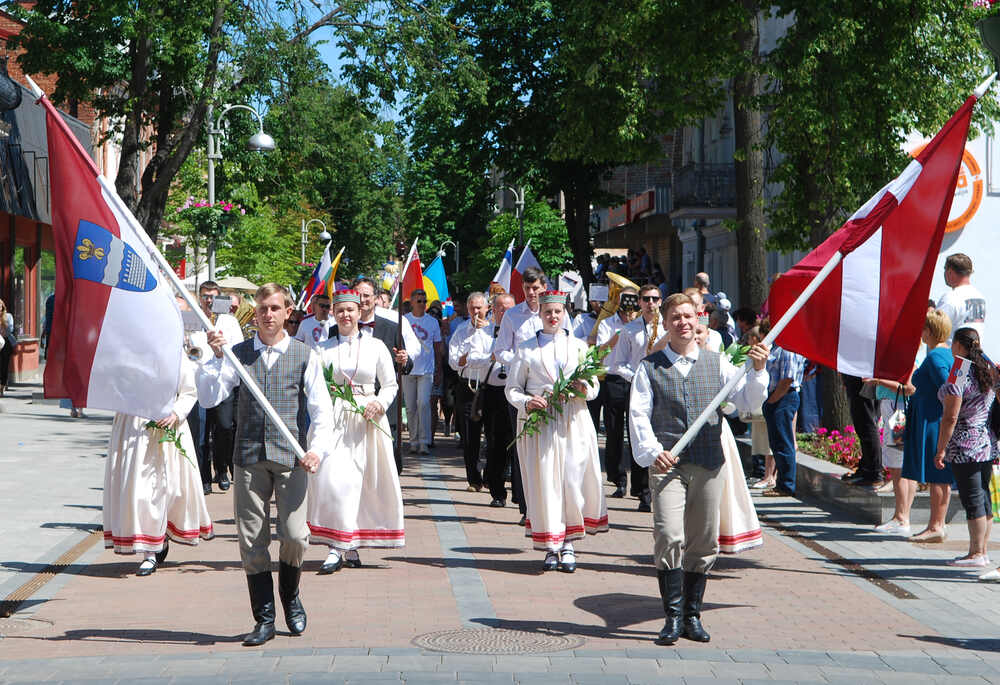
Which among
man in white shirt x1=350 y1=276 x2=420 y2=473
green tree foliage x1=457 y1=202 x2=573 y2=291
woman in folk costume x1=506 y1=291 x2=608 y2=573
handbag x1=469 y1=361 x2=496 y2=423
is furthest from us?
green tree foliage x1=457 y1=202 x2=573 y2=291

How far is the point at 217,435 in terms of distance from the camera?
45.0 feet

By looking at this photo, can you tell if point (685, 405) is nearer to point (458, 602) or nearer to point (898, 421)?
point (458, 602)

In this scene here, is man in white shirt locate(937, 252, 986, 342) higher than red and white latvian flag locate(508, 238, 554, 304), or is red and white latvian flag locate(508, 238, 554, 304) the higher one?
red and white latvian flag locate(508, 238, 554, 304)

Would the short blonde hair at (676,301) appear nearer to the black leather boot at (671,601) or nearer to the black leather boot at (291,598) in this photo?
the black leather boot at (671,601)

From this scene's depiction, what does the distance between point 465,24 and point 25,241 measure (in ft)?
40.2

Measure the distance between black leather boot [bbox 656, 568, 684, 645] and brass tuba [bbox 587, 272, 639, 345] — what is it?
5.90 meters

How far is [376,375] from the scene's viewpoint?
9633 millimetres

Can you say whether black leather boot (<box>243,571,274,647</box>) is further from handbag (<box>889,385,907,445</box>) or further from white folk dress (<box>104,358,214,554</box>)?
handbag (<box>889,385,907,445</box>)

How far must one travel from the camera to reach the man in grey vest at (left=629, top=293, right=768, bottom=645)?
719 cm

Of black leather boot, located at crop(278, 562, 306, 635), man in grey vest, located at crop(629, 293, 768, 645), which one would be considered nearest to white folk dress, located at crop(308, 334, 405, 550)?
black leather boot, located at crop(278, 562, 306, 635)

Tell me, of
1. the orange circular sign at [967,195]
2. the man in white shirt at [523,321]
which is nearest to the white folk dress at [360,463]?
the man in white shirt at [523,321]

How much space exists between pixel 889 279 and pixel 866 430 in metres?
4.02

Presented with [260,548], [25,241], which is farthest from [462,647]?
[25,241]

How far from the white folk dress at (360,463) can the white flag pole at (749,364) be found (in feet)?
8.96
